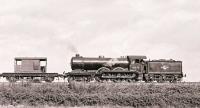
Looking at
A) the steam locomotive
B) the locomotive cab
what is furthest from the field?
the locomotive cab

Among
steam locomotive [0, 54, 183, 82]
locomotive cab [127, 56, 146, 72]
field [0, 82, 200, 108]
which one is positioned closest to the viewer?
field [0, 82, 200, 108]

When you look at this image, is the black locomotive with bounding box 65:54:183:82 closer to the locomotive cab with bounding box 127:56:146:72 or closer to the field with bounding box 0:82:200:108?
the locomotive cab with bounding box 127:56:146:72

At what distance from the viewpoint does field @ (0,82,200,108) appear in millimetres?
32781

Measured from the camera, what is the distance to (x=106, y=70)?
4309 cm

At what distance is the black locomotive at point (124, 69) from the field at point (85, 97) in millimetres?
7606

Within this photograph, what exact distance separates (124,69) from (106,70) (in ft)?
7.94

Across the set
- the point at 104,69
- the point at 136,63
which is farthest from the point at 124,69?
the point at 104,69

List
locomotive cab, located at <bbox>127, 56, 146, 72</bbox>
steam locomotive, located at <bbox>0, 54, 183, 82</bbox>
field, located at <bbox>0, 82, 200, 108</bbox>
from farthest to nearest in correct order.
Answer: locomotive cab, located at <bbox>127, 56, 146, 72</bbox> → steam locomotive, located at <bbox>0, 54, 183, 82</bbox> → field, located at <bbox>0, 82, 200, 108</bbox>

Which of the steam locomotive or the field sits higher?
the steam locomotive

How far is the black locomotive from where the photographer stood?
4297 centimetres

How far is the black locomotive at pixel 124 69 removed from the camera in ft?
141

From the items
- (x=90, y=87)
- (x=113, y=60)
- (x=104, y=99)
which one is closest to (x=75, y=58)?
(x=113, y=60)

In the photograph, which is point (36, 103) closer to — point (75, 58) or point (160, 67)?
point (75, 58)

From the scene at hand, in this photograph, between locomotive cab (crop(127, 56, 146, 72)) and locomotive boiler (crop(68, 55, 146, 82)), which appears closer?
locomotive boiler (crop(68, 55, 146, 82))
